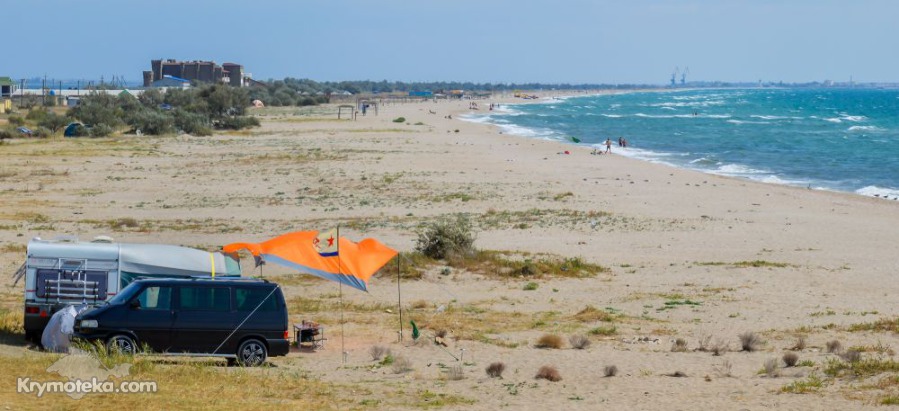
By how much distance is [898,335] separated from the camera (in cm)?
1648

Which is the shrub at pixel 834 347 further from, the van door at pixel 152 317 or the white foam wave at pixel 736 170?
the white foam wave at pixel 736 170

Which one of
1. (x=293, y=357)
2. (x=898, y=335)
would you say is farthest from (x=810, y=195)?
(x=293, y=357)

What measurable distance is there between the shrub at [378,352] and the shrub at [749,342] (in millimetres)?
5238

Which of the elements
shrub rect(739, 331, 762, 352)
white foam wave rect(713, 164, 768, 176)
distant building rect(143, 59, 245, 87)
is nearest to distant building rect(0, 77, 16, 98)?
distant building rect(143, 59, 245, 87)

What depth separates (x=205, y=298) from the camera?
14.0m

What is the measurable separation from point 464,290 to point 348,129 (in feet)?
174

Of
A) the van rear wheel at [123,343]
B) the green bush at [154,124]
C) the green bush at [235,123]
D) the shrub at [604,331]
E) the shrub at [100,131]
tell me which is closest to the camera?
the van rear wheel at [123,343]

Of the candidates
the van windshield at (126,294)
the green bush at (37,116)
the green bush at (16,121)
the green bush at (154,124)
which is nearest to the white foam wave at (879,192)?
the van windshield at (126,294)

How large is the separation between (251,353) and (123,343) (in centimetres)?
164

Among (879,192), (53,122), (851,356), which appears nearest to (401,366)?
(851,356)

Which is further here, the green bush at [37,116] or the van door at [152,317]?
the green bush at [37,116]

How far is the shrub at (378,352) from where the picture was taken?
49.0 feet

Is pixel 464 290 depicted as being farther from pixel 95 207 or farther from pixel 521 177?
pixel 521 177

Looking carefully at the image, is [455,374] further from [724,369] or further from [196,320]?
[724,369]
